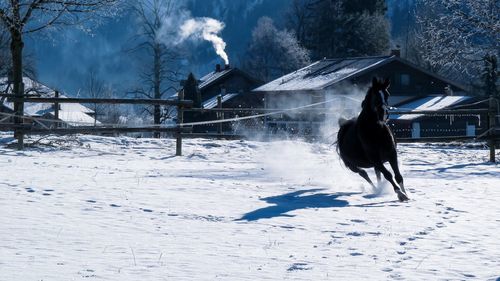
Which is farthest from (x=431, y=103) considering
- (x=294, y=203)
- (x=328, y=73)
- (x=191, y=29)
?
(x=191, y=29)

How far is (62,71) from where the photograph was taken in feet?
429

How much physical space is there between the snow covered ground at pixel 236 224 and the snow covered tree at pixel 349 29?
2073 inches

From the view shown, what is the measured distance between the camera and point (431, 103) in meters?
51.0

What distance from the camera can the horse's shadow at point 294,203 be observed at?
8992 millimetres

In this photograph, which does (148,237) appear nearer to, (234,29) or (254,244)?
(254,244)

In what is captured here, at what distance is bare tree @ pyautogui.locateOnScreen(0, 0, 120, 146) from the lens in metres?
18.9

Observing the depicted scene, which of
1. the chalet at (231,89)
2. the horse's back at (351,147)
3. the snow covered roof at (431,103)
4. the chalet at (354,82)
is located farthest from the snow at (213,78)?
the horse's back at (351,147)

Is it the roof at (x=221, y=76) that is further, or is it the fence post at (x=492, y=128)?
the roof at (x=221, y=76)

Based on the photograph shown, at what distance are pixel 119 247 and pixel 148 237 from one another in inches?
22.3

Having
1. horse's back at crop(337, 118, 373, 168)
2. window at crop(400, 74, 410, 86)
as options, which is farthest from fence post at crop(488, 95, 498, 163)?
window at crop(400, 74, 410, 86)

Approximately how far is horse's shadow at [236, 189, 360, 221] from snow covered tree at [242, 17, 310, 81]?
60335 mm

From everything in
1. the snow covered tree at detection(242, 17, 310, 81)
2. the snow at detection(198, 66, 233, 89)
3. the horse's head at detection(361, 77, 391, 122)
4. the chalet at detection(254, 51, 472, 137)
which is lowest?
the horse's head at detection(361, 77, 391, 122)

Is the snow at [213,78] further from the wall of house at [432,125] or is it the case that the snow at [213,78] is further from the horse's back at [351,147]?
the horse's back at [351,147]

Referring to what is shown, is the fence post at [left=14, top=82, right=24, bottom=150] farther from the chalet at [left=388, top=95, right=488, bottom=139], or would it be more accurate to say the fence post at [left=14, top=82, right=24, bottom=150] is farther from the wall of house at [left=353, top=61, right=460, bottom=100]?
the wall of house at [left=353, top=61, right=460, bottom=100]
